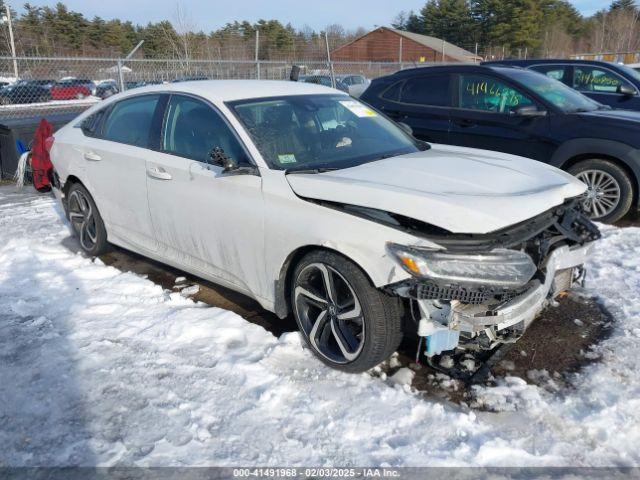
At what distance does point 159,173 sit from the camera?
13.2 feet

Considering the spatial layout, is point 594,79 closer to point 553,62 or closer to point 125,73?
point 553,62

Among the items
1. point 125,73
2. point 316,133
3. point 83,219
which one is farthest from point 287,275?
point 125,73

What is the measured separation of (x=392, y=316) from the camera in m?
2.91

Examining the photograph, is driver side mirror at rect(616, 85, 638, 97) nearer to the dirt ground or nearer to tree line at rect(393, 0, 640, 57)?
the dirt ground

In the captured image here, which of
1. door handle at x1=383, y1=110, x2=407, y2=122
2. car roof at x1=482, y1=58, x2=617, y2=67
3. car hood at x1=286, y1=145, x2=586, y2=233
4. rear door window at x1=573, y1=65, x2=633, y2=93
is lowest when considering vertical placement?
car hood at x1=286, y1=145, x2=586, y2=233

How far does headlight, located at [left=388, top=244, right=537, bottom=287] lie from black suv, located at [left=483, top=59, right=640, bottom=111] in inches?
263

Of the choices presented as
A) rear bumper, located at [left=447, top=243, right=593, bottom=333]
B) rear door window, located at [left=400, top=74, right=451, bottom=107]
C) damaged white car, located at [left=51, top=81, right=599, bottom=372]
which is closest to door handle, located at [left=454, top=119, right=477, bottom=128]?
rear door window, located at [left=400, top=74, right=451, bottom=107]

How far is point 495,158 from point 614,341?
1.44 m

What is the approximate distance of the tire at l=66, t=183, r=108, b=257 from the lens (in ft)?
16.5

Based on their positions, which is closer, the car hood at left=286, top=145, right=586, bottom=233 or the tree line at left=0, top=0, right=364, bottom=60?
the car hood at left=286, top=145, right=586, bottom=233

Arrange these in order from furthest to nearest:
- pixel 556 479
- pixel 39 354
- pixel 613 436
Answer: pixel 39 354, pixel 613 436, pixel 556 479

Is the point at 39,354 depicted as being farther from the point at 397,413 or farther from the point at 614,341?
the point at 614,341

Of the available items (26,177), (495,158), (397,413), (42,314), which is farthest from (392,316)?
(26,177)

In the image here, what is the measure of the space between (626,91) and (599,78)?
98 centimetres
